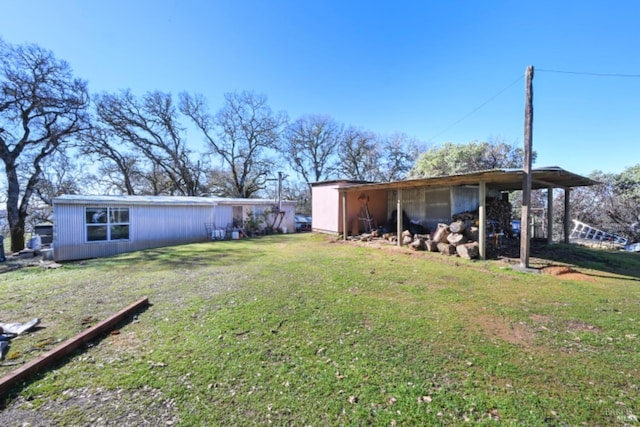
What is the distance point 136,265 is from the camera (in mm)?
7355

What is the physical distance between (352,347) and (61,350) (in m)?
3.26

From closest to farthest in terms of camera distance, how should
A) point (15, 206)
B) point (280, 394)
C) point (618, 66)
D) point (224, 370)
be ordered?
1. point (280, 394)
2. point (224, 370)
3. point (618, 66)
4. point (15, 206)

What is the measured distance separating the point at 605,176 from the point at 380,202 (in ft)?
38.3

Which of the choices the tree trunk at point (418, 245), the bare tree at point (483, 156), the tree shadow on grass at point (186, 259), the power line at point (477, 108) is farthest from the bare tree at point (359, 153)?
the tree shadow on grass at point (186, 259)

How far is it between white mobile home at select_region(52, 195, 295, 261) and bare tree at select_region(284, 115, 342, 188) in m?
13.0

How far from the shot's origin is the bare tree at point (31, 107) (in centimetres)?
1205

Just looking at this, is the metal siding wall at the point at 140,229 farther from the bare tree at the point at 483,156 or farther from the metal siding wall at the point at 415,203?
the bare tree at the point at 483,156

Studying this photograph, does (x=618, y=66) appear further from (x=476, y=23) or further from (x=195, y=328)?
(x=195, y=328)

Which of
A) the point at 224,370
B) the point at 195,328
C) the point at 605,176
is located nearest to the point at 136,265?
the point at 195,328

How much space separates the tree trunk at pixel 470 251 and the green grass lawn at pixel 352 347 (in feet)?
5.57

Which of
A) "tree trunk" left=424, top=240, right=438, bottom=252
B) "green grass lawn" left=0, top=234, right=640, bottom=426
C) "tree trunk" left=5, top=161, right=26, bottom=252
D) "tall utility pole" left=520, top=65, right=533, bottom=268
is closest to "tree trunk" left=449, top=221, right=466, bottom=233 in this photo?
"tree trunk" left=424, top=240, right=438, bottom=252

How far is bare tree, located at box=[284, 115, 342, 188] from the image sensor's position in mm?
25812

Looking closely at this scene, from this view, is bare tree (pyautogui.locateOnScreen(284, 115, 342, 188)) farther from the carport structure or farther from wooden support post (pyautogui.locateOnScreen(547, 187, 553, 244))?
wooden support post (pyautogui.locateOnScreen(547, 187, 553, 244))

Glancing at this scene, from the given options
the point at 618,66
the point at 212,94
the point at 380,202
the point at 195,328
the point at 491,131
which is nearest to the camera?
the point at 195,328
